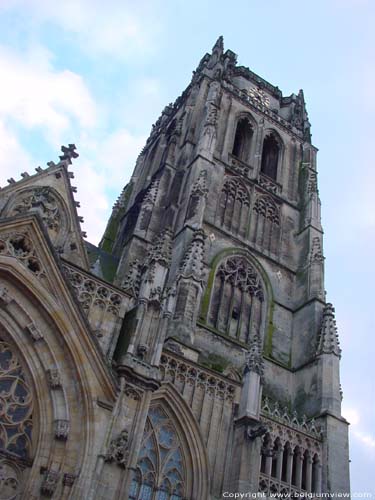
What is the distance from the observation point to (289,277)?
75.8 feet

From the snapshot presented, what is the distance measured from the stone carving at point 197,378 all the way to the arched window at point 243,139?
1598 centimetres

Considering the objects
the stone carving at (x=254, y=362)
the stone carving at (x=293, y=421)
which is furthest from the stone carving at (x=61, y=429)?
the stone carving at (x=293, y=421)

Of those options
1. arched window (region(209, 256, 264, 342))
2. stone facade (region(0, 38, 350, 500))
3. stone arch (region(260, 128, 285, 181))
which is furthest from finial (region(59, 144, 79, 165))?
stone arch (region(260, 128, 285, 181))

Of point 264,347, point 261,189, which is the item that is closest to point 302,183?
point 261,189

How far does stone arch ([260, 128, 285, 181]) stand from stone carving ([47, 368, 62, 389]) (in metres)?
19.9

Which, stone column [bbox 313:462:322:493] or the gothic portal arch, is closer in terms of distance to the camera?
the gothic portal arch

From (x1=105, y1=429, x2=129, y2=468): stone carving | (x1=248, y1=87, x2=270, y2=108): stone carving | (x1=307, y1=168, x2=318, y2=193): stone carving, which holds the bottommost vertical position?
(x1=105, y1=429, x2=129, y2=468): stone carving

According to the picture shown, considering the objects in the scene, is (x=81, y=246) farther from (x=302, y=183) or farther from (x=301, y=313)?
(x=302, y=183)

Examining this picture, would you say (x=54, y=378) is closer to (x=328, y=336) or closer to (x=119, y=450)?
(x=119, y=450)

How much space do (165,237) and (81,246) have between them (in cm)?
250

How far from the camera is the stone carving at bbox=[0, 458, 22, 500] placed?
29.1ft

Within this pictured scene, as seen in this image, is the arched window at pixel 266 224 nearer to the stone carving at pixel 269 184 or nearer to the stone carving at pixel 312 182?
the stone carving at pixel 269 184

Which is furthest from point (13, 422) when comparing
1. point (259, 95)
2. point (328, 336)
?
point (259, 95)

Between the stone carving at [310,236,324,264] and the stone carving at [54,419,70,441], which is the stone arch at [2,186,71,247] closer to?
the stone carving at [54,419,70,441]
